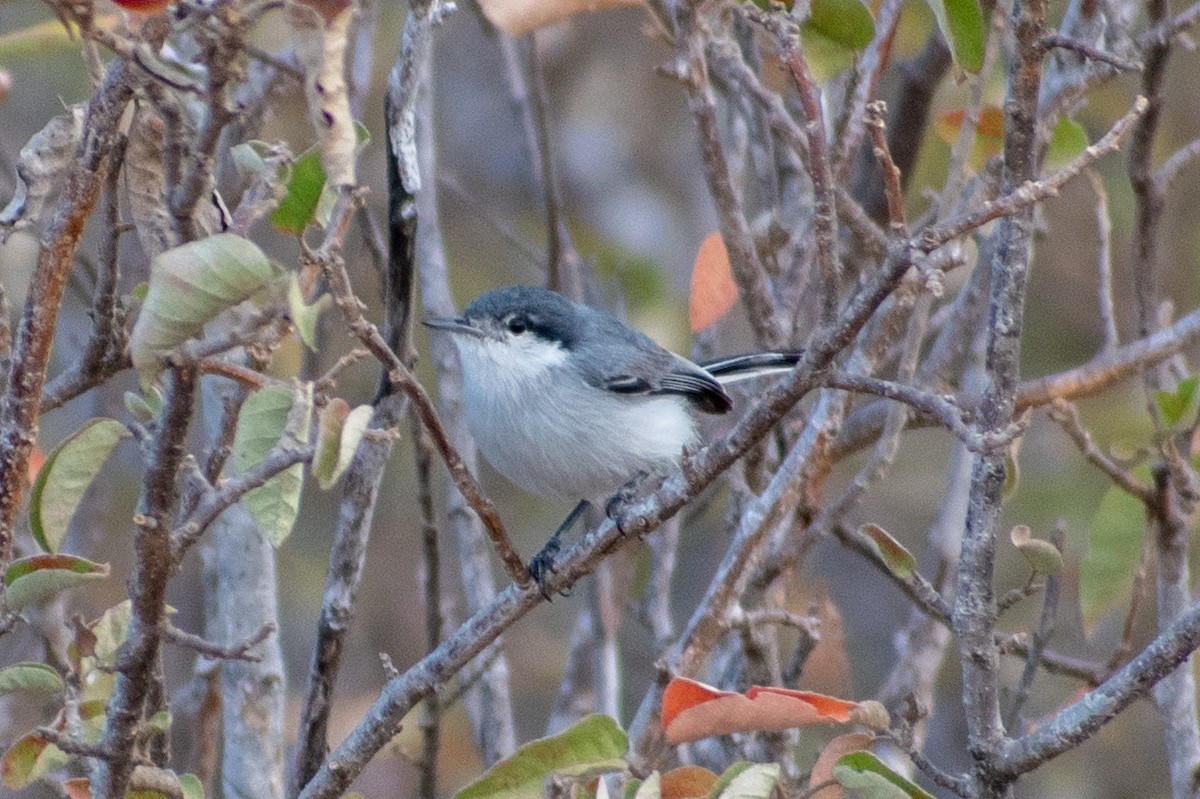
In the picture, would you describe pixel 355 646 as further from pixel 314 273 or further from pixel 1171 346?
pixel 314 273

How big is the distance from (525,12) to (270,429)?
118cm

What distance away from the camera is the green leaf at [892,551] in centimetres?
182

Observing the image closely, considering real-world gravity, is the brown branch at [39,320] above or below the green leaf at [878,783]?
above

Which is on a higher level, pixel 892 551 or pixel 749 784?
pixel 892 551

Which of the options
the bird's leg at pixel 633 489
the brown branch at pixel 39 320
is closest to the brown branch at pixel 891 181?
the brown branch at pixel 39 320

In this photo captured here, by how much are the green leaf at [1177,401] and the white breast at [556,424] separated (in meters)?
1.35

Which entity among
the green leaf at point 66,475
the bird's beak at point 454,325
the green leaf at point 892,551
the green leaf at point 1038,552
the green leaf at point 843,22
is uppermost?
the green leaf at point 843,22

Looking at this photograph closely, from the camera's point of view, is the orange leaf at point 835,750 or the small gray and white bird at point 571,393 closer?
the orange leaf at point 835,750

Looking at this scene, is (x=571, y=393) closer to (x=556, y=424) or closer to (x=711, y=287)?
(x=556, y=424)

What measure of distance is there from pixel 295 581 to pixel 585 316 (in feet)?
8.37

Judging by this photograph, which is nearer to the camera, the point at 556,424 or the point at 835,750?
the point at 835,750

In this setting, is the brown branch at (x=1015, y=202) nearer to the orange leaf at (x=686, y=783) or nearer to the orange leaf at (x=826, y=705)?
the orange leaf at (x=826, y=705)

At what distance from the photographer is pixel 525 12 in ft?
8.12

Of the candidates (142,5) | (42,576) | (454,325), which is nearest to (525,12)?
(454,325)
